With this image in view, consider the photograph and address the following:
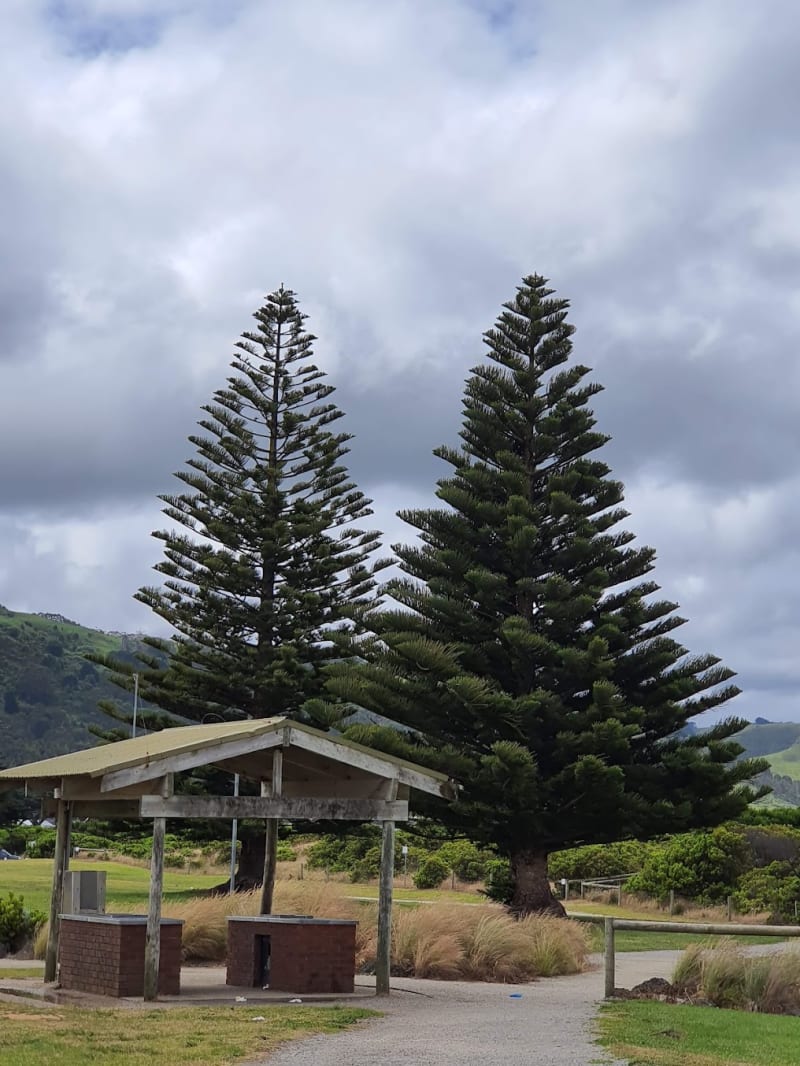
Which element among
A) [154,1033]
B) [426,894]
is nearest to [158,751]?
[154,1033]

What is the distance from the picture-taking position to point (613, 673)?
24.5m

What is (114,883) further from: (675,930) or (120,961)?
(675,930)

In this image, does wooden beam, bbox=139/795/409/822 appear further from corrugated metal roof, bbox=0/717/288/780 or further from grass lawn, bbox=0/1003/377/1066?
grass lawn, bbox=0/1003/377/1066

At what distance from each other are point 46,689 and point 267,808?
159 metres

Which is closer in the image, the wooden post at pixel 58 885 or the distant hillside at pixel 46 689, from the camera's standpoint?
the wooden post at pixel 58 885

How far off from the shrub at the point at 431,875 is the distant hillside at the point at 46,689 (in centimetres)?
10516

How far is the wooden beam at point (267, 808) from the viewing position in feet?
41.2

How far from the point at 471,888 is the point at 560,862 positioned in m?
2.92

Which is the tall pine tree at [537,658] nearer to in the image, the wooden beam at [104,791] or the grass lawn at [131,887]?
the grass lawn at [131,887]

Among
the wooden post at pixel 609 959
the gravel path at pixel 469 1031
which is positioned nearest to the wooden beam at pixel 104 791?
the gravel path at pixel 469 1031

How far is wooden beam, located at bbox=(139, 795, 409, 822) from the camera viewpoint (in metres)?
12.5

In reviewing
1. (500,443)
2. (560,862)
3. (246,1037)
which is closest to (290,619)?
(500,443)

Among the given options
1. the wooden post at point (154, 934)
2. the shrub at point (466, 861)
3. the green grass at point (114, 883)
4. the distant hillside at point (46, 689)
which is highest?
Answer: the distant hillside at point (46, 689)

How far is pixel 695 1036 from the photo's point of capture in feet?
33.1
